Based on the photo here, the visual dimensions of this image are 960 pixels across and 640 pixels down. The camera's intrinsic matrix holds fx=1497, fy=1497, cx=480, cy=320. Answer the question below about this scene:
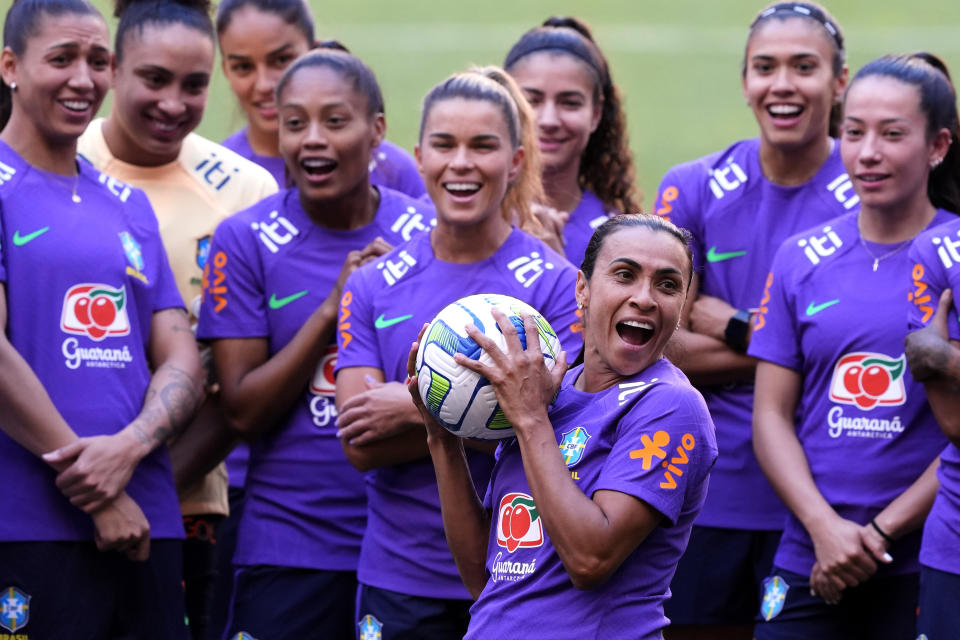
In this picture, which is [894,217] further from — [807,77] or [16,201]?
[16,201]

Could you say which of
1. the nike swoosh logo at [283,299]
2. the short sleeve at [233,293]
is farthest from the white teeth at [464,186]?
the short sleeve at [233,293]

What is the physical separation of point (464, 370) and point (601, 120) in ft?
10.3

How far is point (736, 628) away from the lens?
6000mm

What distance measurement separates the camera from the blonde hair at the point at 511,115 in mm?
5457

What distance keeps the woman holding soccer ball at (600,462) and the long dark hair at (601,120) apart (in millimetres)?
2455

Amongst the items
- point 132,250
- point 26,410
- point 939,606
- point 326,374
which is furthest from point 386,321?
point 939,606

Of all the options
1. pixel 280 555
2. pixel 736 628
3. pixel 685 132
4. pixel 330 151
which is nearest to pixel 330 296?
pixel 330 151

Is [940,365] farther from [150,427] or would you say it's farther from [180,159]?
[180,159]

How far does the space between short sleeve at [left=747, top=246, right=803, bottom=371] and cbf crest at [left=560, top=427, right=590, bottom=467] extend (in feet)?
5.60

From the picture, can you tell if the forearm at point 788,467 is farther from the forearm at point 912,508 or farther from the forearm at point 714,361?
the forearm at point 714,361

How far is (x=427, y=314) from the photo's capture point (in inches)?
207

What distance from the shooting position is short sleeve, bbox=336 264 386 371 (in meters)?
5.31

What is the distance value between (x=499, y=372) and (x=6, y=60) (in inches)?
103

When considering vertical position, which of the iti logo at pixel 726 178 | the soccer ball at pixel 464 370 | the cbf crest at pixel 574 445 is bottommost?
the cbf crest at pixel 574 445
